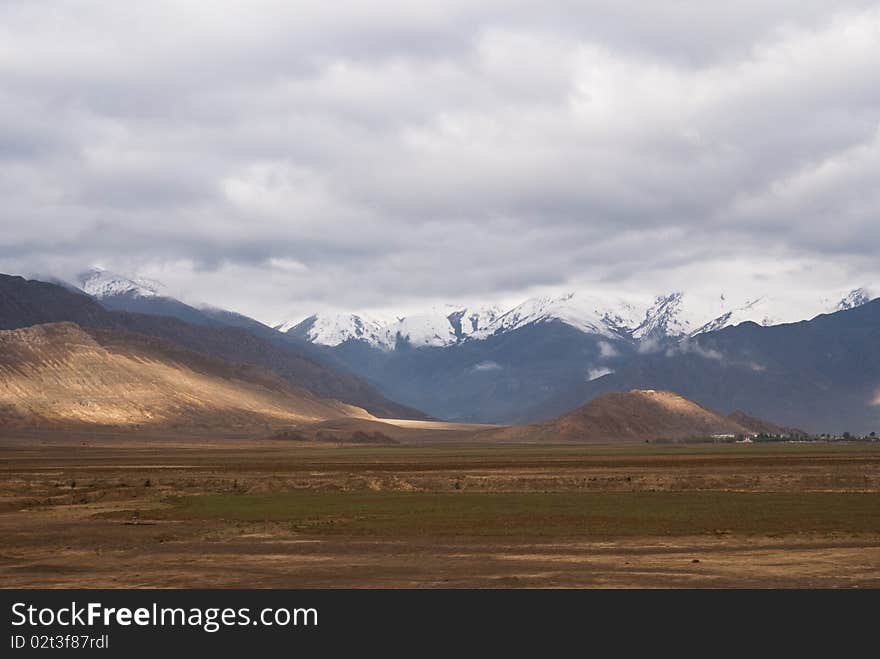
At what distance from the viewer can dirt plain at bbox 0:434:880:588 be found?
29.7 m

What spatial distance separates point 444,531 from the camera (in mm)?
41969

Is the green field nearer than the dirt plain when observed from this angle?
No

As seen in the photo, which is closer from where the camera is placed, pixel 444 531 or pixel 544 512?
pixel 444 531

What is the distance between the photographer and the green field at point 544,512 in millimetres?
42375

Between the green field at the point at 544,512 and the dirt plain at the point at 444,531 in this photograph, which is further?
the green field at the point at 544,512

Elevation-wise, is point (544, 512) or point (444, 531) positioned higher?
point (444, 531)

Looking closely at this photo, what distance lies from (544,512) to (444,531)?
9.85 m

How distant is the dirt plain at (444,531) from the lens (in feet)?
97.4

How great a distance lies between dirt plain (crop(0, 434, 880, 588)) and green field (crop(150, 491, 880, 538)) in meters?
0.16

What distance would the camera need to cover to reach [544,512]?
50438 mm

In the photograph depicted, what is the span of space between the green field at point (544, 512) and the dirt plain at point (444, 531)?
0.16 meters

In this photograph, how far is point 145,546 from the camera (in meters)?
38.0

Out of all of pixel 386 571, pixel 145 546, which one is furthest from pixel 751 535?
pixel 145 546
